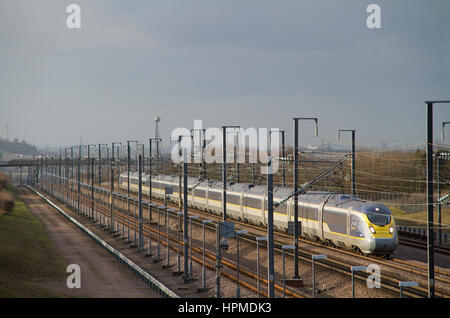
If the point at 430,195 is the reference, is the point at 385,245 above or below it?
below

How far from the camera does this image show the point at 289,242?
3838cm

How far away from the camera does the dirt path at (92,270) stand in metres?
28.0

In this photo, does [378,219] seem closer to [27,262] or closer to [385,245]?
[385,245]

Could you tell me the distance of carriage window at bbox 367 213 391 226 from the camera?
29944mm

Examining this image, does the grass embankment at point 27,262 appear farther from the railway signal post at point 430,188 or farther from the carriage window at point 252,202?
the railway signal post at point 430,188

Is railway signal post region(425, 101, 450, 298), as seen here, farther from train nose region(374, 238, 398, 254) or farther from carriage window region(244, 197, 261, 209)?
carriage window region(244, 197, 261, 209)

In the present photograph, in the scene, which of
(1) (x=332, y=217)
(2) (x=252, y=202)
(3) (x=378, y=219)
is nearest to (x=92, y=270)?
(1) (x=332, y=217)

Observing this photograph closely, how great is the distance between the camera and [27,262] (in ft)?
117

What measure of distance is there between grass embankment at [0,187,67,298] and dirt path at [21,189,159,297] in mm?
878

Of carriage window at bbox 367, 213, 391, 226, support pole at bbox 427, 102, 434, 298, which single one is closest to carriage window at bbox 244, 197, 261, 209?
carriage window at bbox 367, 213, 391, 226

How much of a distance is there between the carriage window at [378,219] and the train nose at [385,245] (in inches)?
36.3

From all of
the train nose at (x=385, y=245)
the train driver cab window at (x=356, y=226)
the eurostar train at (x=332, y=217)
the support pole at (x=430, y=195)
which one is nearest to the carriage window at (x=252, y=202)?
the eurostar train at (x=332, y=217)

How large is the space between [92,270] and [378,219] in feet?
59.3

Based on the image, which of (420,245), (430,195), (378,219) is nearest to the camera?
(430,195)
